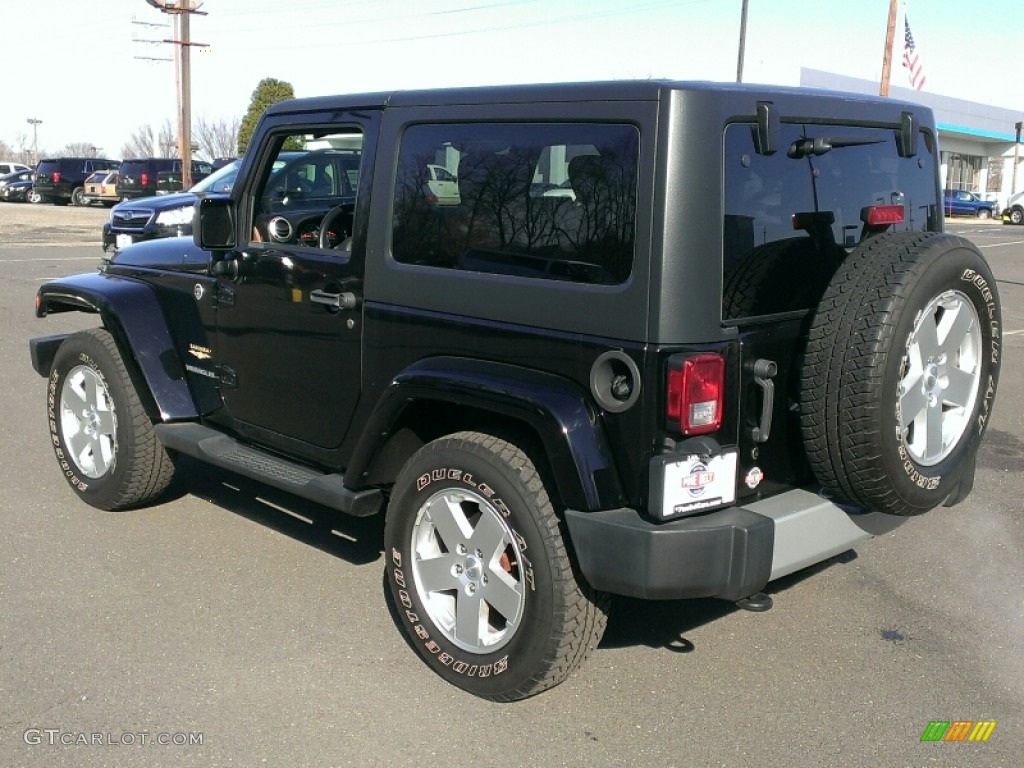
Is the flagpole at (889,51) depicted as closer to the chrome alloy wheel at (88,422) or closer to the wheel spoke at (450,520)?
the chrome alloy wheel at (88,422)

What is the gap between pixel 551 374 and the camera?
336 cm

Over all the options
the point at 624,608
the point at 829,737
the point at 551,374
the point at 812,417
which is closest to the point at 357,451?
the point at 551,374

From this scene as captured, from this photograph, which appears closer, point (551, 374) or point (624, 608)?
point (551, 374)

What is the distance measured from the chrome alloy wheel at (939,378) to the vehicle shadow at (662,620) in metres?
1.12

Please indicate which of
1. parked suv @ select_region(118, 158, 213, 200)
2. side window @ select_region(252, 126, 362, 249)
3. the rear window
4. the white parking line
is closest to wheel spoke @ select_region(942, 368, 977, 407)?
the rear window

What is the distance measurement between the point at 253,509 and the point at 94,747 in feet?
7.35

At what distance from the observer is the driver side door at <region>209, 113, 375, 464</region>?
13.4ft

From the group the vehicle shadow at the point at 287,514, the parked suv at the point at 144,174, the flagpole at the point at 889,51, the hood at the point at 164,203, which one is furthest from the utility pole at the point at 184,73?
the vehicle shadow at the point at 287,514

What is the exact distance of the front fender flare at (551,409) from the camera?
3201mm

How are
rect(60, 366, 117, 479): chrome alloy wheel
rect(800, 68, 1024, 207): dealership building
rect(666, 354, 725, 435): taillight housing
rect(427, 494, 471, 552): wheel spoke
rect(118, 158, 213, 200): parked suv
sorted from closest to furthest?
rect(666, 354, 725, 435): taillight housing → rect(427, 494, 471, 552): wheel spoke → rect(60, 366, 117, 479): chrome alloy wheel → rect(118, 158, 213, 200): parked suv → rect(800, 68, 1024, 207): dealership building

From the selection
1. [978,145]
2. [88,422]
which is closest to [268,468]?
[88,422]

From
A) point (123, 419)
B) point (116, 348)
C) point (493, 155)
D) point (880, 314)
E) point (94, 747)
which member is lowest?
point (94, 747)

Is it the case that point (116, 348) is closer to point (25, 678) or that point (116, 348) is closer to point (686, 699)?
point (25, 678)

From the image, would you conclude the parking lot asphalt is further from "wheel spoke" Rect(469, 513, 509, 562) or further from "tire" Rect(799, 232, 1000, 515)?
"tire" Rect(799, 232, 1000, 515)
